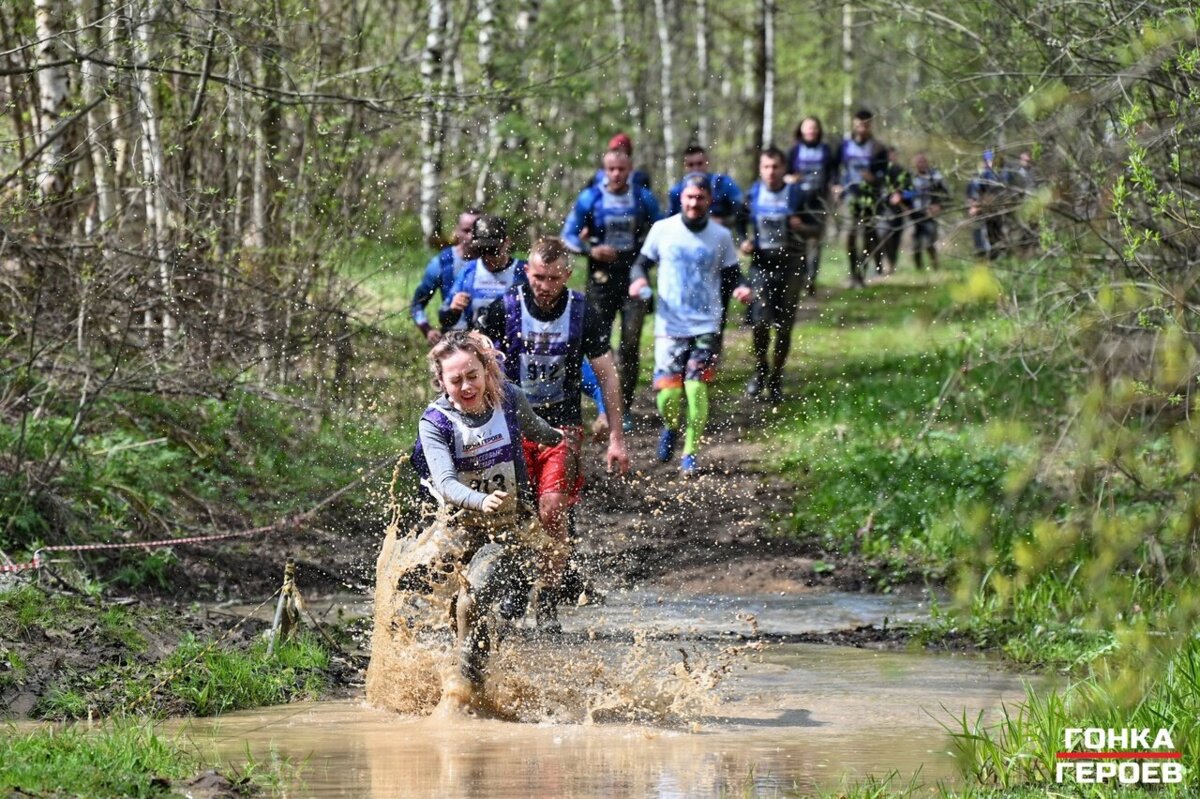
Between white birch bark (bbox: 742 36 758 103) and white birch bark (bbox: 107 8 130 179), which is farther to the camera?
white birch bark (bbox: 742 36 758 103)

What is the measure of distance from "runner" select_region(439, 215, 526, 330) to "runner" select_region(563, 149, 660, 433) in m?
2.29

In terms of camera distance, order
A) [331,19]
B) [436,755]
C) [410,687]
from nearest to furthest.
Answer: [436,755], [410,687], [331,19]

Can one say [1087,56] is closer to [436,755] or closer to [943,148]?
[943,148]

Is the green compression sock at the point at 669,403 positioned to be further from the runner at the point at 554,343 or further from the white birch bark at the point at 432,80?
the white birch bark at the point at 432,80

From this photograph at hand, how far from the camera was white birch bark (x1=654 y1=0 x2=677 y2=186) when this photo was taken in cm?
3078

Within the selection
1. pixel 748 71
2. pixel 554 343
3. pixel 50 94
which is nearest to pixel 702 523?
pixel 554 343

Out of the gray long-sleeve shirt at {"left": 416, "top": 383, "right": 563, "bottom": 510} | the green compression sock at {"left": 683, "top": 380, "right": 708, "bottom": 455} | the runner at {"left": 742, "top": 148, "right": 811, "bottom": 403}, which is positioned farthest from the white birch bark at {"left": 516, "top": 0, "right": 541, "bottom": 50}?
the gray long-sleeve shirt at {"left": 416, "top": 383, "right": 563, "bottom": 510}

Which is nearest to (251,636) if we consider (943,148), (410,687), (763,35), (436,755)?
(410,687)

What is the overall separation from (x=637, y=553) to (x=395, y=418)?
8.31ft

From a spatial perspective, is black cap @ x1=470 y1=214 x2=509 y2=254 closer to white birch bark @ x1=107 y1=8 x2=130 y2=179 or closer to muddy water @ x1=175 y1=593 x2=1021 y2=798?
white birch bark @ x1=107 y1=8 x2=130 y2=179

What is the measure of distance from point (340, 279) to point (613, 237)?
7.78ft

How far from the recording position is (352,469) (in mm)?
12953

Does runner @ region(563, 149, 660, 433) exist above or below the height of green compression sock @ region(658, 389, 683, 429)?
above

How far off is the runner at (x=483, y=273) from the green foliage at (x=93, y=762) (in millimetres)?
5642
